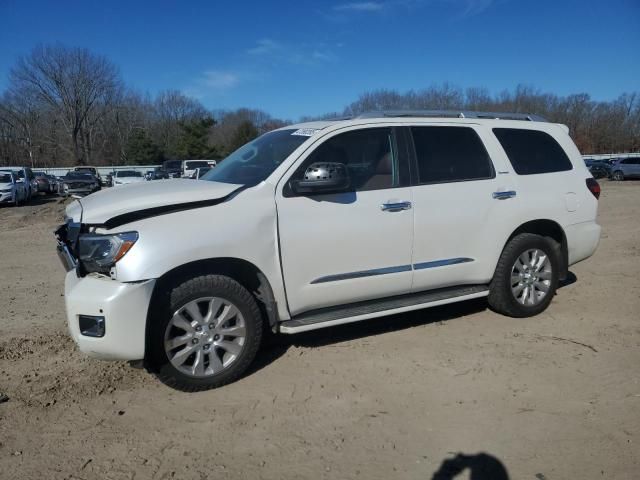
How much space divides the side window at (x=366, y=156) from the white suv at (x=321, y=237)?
0.04 ft

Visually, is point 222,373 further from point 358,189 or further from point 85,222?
point 358,189

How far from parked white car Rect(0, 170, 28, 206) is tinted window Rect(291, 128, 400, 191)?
71.2 feet

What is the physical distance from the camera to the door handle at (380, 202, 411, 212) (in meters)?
4.16

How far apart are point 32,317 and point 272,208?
3.17 meters

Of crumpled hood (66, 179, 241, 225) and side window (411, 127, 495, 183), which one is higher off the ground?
side window (411, 127, 495, 183)

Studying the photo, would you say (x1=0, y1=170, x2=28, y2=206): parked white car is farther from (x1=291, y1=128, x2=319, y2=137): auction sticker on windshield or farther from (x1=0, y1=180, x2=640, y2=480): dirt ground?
(x1=291, y1=128, x2=319, y2=137): auction sticker on windshield

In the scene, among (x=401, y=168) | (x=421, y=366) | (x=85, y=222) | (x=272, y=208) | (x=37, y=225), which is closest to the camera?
(x=85, y=222)

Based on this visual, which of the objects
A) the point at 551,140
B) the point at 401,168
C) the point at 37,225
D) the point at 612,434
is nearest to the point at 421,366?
the point at 612,434

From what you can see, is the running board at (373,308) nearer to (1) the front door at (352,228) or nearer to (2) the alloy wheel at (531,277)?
(1) the front door at (352,228)

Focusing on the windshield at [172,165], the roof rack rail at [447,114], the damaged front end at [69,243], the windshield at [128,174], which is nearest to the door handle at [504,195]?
the roof rack rail at [447,114]

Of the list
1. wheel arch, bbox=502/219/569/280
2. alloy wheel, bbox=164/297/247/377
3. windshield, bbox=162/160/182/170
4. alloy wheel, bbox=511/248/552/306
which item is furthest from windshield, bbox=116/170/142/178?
alloy wheel, bbox=164/297/247/377

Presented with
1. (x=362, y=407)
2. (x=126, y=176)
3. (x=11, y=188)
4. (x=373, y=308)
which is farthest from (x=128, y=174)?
(x=362, y=407)

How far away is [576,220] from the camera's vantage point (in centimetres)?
528

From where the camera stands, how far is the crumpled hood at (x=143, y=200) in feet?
11.3
